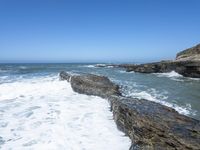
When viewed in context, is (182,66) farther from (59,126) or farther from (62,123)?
(59,126)

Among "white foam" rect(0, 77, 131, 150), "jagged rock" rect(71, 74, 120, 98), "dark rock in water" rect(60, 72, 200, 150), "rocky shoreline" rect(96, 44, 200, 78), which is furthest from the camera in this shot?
"rocky shoreline" rect(96, 44, 200, 78)

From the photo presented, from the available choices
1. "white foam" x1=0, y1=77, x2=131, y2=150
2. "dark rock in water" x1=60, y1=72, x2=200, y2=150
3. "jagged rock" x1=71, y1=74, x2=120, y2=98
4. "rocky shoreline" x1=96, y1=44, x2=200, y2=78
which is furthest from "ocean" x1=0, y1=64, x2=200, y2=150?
"rocky shoreline" x1=96, y1=44, x2=200, y2=78

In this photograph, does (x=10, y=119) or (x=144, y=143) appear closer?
(x=144, y=143)

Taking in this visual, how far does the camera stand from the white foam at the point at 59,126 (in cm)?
647

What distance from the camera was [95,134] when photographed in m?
7.21

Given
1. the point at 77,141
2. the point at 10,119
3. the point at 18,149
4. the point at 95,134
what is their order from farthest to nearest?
the point at 10,119 < the point at 95,134 < the point at 77,141 < the point at 18,149

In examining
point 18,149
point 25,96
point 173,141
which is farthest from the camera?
point 25,96

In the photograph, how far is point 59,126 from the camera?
7996 millimetres

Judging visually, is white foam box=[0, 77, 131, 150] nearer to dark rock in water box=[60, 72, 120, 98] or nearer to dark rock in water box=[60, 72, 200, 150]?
dark rock in water box=[60, 72, 200, 150]

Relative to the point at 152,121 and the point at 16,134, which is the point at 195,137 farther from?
the point at 16,134

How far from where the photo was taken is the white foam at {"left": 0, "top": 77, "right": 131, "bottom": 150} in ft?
21.2

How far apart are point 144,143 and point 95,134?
1961mm

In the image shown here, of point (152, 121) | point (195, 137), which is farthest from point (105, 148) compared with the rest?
point (195, 137)

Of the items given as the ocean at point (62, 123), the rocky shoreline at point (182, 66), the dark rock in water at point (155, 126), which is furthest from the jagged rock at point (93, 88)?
the rocky shoreline at point (182, 66)
